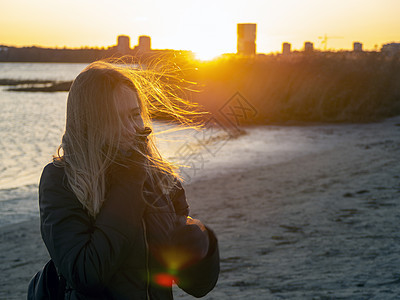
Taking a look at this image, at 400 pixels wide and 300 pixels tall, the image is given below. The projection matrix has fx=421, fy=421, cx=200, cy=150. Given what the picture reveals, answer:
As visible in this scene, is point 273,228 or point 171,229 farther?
point 273,228

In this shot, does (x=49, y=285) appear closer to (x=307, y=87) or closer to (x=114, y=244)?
(x=114, y=244)

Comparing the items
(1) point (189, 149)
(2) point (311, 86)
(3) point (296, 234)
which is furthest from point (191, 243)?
(2) point (311, 86)

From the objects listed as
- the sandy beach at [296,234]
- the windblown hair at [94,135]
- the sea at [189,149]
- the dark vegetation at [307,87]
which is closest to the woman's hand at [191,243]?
the windblown hair at [94,135]

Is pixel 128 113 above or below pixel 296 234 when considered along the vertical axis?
above

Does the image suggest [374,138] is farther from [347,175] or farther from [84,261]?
[84,261]

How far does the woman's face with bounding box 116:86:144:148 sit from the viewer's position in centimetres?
158

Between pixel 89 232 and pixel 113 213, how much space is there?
0.13 m

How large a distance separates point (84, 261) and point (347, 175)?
8.63 metres

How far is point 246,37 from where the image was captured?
35.3m

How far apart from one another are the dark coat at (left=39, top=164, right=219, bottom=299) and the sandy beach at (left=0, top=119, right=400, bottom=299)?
2.59 m

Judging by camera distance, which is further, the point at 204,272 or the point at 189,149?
the point at 189,149

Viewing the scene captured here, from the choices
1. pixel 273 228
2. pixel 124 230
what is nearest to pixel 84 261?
pixel 124 230

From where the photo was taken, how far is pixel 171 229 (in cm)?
150

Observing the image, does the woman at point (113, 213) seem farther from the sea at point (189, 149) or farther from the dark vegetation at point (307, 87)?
the dark vegetation at point (307, 87)
